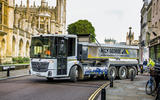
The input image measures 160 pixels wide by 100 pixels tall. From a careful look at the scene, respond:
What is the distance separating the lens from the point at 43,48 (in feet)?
42.3

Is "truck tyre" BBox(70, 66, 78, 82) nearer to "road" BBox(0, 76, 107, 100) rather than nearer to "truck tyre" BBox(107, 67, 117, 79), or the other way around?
"road" BBox(0, 76, 107, 100)

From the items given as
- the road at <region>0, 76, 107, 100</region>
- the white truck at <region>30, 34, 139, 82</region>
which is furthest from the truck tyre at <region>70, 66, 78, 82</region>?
the road at <region>0, 76, 107, 100</region>

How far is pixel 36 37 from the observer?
530 inches

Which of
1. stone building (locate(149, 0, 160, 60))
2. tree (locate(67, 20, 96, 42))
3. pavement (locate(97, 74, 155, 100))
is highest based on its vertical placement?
tree (locate(67, 20, 96, 42))

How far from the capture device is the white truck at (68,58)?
496 inches

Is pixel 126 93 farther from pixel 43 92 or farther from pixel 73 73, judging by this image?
pixel 73 73

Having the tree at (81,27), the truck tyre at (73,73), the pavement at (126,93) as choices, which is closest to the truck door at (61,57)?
the truck tyre at (73,73)

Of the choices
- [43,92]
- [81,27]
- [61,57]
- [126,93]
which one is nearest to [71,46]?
[61,57]

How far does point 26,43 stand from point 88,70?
2700 centimetres

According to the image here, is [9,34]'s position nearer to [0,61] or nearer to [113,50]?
[0,61]

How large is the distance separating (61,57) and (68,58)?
540 millimetres

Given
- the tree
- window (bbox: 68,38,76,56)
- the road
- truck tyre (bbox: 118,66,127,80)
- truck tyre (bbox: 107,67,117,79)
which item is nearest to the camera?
the road

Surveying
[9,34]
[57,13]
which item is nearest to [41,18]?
[57,13]

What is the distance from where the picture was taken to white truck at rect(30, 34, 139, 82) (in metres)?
12.6
